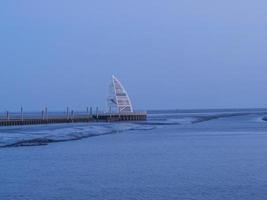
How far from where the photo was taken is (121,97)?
111062 millimetres

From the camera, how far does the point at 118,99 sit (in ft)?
361

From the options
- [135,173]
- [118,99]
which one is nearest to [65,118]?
[118,99]

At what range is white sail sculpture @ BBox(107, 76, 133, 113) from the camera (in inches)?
4341

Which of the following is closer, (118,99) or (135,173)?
(135,173)

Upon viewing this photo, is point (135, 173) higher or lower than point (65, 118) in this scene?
lower

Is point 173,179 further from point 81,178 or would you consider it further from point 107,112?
point 107,112

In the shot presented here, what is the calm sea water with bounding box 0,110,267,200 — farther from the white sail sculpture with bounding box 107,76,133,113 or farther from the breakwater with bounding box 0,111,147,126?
the white sail sculpture with bounding box 107,76,133,113

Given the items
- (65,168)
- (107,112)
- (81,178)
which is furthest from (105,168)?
(107,112)

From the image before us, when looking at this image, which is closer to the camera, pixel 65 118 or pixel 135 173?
pixel 135 173

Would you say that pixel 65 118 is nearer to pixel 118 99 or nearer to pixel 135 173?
pixel 118 99

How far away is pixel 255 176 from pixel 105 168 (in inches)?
267

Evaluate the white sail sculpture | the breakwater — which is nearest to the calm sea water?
the breakwater

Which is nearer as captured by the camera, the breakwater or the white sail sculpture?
the breakwater

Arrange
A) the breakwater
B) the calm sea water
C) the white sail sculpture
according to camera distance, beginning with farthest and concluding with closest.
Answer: the white sail sculpture < the breakwater < the calm sea water
